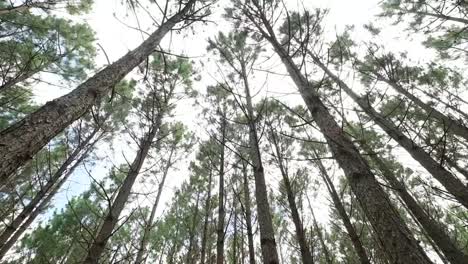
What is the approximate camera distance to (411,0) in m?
9.05

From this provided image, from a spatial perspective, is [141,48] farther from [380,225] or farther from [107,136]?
[107,136]

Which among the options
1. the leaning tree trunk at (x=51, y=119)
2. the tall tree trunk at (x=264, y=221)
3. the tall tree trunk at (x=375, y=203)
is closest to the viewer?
the tall tree trunk at (x=375, y=203)

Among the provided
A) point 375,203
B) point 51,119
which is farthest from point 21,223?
point 375,203

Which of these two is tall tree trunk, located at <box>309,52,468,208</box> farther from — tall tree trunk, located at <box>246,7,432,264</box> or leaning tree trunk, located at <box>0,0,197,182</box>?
leaning tree trunk, located at <box>0,0,197,182</box>

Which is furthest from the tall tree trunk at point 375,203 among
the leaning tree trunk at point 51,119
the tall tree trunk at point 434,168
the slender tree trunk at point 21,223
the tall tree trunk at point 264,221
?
the slender tree trunk at point 21,223

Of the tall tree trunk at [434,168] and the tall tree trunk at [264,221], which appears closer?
the tall tree trunk at [264,221]

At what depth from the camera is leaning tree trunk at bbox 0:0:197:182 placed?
156 centimetres

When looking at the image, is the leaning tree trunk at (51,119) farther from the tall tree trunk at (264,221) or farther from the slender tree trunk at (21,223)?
the slender tree trunk at (21,223)

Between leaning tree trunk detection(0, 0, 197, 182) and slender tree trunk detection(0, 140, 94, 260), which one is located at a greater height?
slender tree trunk detection(0, 140, 94, 260)

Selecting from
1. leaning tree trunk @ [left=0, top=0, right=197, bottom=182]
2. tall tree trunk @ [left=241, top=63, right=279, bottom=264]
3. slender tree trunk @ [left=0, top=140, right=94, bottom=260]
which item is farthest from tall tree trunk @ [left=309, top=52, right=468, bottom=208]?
slender tree trunk @ [left=0, top=140, right=94, bottom=260]

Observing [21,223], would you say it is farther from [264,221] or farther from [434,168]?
[434,168]

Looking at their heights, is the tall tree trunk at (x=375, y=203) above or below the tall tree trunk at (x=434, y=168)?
below

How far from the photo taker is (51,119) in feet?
6.37

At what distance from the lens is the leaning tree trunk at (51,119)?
5.13 ft
